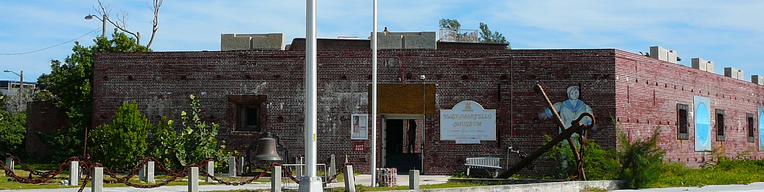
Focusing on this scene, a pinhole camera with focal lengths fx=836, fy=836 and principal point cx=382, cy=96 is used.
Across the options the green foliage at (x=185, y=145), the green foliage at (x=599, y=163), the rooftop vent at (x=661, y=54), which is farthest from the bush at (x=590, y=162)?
the green foliage at (x=185, y=145)

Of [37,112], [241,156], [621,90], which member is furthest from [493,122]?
[37,112]

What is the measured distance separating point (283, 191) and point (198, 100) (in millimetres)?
11531

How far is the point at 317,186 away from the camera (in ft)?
54.6

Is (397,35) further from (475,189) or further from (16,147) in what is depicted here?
(16,147)

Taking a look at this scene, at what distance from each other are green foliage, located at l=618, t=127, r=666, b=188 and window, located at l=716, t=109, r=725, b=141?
1444cm

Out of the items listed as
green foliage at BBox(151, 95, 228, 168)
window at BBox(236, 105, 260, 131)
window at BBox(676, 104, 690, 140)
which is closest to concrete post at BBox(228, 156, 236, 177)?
green foliage at BBox(151, 95, 228, 168)

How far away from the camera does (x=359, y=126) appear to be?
29969 millimetres

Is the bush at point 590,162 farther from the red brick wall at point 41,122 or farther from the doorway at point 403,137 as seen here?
the red brick wall at point 41,122

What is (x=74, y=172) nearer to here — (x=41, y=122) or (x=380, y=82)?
(x=380, y=82)

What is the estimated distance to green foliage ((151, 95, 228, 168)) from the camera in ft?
95.1

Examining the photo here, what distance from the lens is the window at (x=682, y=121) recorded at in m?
33.6

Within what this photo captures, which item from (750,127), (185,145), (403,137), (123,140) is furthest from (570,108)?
(750,127)

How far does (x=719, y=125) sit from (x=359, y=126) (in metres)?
17.7

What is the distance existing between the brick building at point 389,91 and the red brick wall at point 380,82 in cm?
4
